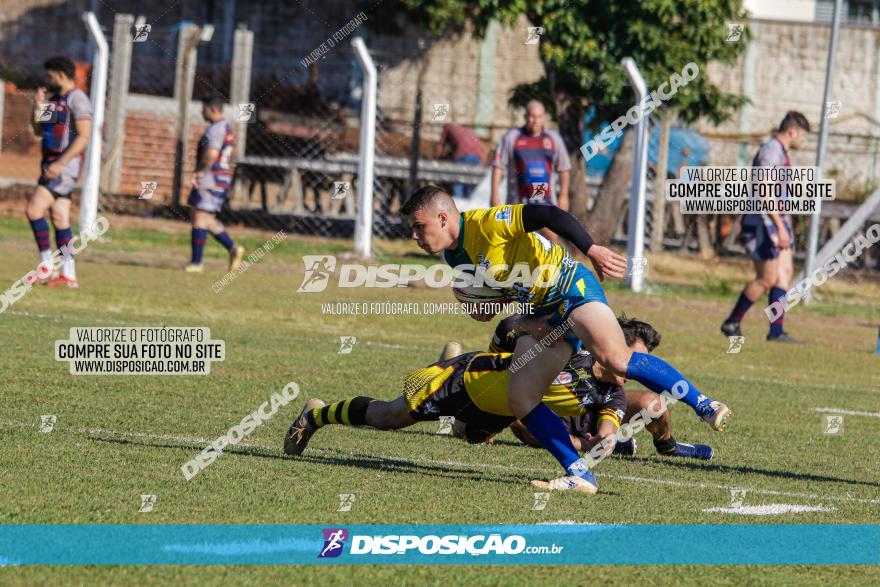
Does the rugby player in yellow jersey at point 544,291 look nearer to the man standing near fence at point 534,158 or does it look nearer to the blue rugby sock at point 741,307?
the blue rugby sock at point 741,307

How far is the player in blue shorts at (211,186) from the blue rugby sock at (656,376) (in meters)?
10.4

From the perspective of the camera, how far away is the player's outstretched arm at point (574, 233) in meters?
6.81

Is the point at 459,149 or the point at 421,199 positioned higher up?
the point at 459,149

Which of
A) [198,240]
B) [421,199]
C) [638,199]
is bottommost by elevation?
[198,240]

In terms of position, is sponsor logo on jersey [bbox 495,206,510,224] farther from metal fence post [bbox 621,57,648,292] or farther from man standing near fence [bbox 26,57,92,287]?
metal fence post [bbox 621,57,648,292]

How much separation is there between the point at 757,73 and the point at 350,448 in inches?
1142

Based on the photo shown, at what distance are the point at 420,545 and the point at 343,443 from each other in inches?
110

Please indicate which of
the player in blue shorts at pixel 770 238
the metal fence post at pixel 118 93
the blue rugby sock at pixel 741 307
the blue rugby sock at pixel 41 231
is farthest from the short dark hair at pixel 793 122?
the metal fence post at pixel 118 93

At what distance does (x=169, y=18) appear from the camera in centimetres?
3788

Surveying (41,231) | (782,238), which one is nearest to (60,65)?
(41,231)

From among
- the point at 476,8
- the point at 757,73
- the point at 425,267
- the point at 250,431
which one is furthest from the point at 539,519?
the point at 757,73

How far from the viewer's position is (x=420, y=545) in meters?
5.49

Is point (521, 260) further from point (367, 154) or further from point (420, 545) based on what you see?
point (367, 154)

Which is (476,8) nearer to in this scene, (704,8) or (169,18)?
(704,8)
